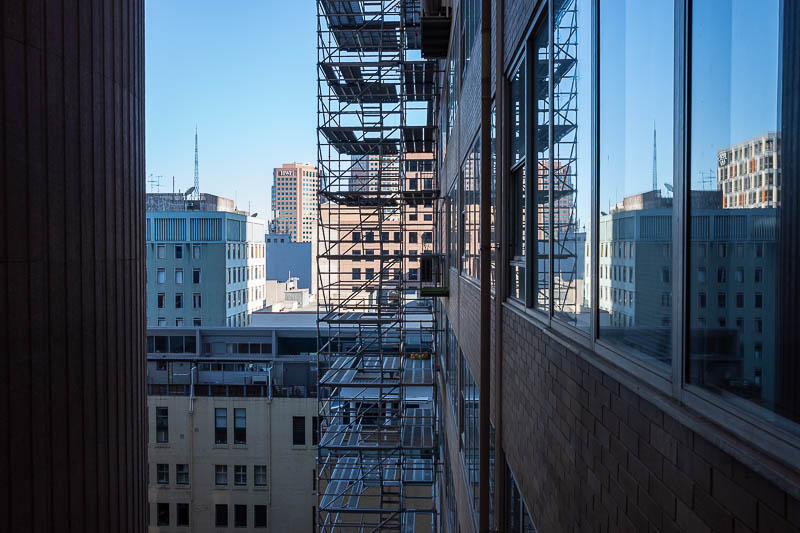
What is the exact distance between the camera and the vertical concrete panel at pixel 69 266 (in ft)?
13.4

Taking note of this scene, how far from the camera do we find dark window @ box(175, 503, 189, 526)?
93.9ft

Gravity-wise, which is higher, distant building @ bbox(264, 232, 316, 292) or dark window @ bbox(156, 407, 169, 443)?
distant building @ bbox(264, 232, 316, 292)

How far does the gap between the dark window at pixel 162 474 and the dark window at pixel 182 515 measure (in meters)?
1.41

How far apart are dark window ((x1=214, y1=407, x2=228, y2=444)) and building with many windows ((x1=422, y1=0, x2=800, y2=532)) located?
89.1ft

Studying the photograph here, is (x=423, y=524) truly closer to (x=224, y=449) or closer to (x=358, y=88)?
(x=224, y=449)

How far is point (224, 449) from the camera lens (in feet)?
94.7

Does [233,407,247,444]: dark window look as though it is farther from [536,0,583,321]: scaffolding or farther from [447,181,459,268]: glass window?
[536,0,583,321]: scaffolding

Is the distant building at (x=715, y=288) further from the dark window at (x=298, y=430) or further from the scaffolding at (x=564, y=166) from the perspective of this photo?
the dark window at (x=298, y=430)

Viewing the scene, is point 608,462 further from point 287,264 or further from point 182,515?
point 287,264

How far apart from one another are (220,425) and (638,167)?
30065 mm

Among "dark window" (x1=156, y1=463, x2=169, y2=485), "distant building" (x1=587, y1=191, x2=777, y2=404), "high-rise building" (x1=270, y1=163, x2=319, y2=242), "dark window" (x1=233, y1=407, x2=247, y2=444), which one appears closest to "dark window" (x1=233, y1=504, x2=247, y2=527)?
"dark window" (x1=233, y1=407, x2=247, y2=444)

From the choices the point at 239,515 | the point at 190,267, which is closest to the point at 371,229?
the point at 239,515

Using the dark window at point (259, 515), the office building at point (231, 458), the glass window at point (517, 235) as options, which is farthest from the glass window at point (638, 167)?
the dark window at point (259, 515)

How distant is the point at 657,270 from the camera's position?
2285 mm
